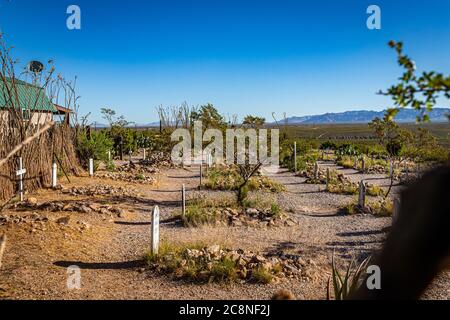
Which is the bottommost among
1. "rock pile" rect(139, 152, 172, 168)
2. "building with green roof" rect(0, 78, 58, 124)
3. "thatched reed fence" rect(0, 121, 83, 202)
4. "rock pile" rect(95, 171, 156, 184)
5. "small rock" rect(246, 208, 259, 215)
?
"small rock" rect(246, 208, 259, 215)

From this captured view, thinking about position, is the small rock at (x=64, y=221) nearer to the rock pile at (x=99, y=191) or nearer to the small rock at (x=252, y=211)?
the rock pile at (x=99, y=191)

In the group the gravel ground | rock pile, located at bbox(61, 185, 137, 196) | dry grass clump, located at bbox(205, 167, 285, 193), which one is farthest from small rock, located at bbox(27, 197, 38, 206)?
dry grass clump, located at bbox(205, 167, 285, 193)

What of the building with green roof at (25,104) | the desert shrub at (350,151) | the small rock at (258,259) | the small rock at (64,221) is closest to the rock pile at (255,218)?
the small rock at (258,259)

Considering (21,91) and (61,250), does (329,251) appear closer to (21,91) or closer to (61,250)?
(61,250)

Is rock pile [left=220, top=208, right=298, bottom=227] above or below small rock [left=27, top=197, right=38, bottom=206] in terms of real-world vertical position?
below

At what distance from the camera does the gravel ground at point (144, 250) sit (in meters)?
5.15

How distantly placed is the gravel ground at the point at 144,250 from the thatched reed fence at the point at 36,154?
767 mm

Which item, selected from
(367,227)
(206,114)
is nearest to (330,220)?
(367,227)

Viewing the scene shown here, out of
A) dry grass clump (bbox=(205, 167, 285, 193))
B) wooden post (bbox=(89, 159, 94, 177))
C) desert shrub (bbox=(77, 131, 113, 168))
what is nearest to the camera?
dry grass clump (bbox=(205, 167, 285, 193))

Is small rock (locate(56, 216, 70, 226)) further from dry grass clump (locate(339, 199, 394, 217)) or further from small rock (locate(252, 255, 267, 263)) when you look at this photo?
dry grass clump (locate(339, 199, 394, 217))

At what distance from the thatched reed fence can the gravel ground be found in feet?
2.52

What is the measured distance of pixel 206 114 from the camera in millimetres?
18828

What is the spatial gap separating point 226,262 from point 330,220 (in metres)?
5.13

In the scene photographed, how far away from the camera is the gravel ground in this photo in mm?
5148
